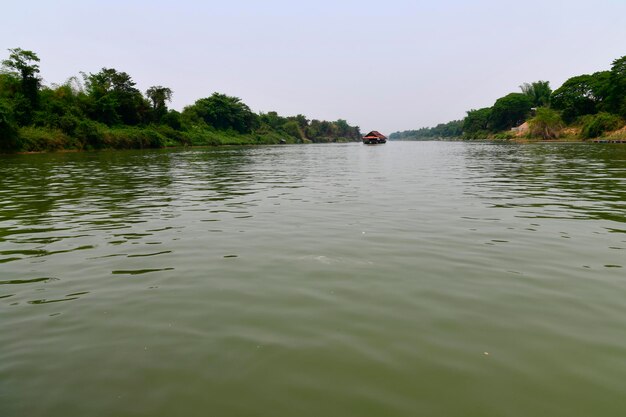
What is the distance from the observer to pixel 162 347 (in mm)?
3549

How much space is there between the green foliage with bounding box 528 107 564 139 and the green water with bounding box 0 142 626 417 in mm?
89040

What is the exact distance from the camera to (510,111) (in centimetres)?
13338

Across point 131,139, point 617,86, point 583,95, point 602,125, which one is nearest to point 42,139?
point 131,139

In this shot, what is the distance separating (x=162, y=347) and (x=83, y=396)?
77cm

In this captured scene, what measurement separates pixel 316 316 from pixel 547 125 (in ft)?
319

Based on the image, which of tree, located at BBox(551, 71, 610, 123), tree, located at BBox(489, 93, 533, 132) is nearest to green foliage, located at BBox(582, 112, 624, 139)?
tree, located at BBox(551, 71, 610, 123)

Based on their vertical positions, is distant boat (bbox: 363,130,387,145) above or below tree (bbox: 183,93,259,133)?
below

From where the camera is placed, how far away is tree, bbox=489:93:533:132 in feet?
428

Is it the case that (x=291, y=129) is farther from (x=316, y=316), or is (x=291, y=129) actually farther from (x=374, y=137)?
(x=316, y=316)

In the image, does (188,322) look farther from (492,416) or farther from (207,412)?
(492,416)

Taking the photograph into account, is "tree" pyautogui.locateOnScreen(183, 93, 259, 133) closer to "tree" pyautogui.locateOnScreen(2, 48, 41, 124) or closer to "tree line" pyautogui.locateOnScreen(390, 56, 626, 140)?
"tree" pyautogui.locateOnScreen(2, 48, 41, 124)

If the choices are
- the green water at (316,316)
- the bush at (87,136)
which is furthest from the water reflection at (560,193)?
the bush at (87,136)

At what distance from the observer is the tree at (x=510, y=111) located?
130500 millimetres

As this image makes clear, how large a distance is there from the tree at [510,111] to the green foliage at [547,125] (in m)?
48.1
